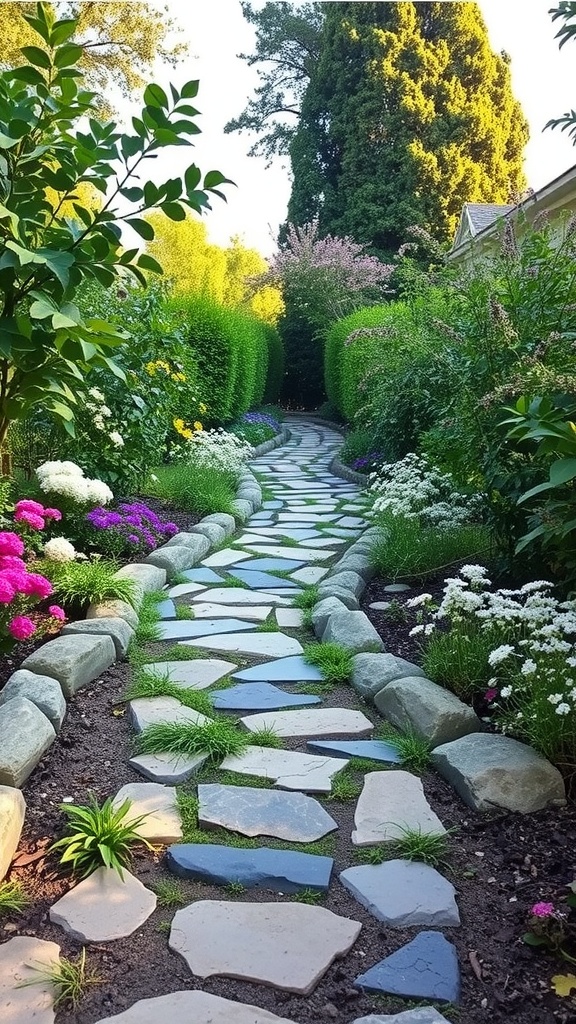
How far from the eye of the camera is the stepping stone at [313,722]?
281 cm

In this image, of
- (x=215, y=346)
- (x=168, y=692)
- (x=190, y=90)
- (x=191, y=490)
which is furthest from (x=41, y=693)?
(x=215, y=346)

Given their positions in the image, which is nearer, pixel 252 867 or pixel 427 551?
pixel 252 867

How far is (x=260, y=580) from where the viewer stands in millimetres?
4828

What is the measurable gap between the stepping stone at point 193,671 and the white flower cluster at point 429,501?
1.88 meters

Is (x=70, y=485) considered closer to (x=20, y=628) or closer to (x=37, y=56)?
→ (x=20, y=628)

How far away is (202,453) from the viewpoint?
7.58 metres

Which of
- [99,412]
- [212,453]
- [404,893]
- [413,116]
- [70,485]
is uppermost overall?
[413,116]

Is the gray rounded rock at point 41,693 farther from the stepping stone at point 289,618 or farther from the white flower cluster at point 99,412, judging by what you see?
the white flower cluster at point 99,412

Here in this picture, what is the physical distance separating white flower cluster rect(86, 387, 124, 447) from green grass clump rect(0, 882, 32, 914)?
3.16 m

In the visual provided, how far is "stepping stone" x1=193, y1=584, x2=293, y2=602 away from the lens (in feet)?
14.4

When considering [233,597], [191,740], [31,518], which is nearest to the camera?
[191,740]

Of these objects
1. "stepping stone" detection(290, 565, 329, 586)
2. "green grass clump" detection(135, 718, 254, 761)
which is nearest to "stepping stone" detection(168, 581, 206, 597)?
"stepping stone" detection(290, 565, 329, 586)

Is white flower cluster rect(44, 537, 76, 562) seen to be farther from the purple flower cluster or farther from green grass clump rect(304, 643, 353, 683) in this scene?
green grass clump rect(304, 643, 353, 683)

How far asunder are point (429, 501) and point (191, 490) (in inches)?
85.3
